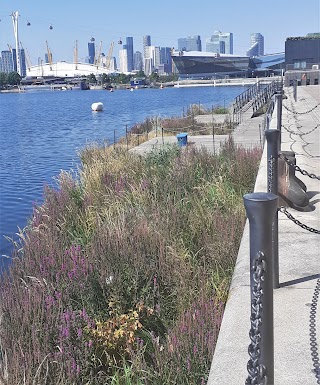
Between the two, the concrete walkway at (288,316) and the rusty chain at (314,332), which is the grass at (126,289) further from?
the rusty chain at (314,332)

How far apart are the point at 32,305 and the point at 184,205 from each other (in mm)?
3648

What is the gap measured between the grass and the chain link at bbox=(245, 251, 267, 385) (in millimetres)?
1431

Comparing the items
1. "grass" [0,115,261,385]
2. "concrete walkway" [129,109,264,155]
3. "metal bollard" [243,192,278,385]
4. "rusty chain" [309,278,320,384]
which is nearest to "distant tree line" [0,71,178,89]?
"concrete walkway" [129,109,264,155]

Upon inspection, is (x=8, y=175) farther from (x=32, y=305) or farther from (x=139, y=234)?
(x=32, y=305)

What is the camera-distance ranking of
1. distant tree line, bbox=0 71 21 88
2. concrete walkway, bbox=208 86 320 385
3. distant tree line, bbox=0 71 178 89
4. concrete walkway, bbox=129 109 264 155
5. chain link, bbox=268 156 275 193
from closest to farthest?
1. concrete walkway, bbox=208 86 320 385
2. chain link, bbox=268 156 275 193
3. concrete walkway, bbox=129 109 264 155
4. distant tree line, bbox=0 71 178 89
5. distant tree line, bbox=0 71 21 88

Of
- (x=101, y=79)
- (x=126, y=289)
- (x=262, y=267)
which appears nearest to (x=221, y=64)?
(x=101, y=79)

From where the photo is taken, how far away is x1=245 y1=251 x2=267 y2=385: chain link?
216 centimetres

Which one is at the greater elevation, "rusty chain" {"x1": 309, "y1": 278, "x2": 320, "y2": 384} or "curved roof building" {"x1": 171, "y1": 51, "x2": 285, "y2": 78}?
"curved roof building" {"x1": 171, "y1": 51, "x2": 285, "y2": 78}

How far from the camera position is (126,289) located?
5262mm

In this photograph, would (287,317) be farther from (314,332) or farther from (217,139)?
(217,139)

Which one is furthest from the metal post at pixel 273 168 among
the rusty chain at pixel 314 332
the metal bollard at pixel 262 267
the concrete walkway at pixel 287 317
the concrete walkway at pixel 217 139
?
the concrete walkway at pixel 217 139

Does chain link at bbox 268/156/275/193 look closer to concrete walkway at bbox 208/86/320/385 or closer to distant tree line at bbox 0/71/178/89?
concrete walkway at bbox 208/86/320/385

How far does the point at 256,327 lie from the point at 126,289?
3128mm

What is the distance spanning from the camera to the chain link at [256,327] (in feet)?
7.10
